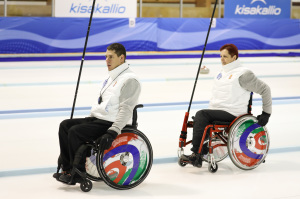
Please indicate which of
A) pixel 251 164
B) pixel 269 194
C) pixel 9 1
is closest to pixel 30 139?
pixel 251 164

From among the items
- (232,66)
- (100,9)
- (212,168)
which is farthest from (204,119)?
(100,9)

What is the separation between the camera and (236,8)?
1833 cm

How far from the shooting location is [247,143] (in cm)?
475

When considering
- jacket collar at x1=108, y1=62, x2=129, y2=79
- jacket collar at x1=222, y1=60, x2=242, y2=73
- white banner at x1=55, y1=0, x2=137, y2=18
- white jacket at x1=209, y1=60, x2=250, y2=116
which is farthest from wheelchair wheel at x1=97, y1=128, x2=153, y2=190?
white banner at x1=55, y1=0, x2=137, y2=18

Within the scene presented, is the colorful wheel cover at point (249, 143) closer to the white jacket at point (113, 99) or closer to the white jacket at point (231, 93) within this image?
the white jacket at point (231, 93)

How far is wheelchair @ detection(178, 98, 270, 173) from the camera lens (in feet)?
15.3

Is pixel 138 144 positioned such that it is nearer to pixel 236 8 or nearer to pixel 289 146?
pixel 289 146

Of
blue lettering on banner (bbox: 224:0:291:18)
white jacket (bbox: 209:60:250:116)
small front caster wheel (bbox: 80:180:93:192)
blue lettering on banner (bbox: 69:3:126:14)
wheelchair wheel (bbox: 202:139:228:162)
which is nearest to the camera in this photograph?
small front caster wheel (bbox: 80:180:93:192)

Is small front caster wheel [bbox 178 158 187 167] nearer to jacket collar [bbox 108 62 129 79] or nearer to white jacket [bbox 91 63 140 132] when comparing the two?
white jacket [bbox 91 63 140 132]

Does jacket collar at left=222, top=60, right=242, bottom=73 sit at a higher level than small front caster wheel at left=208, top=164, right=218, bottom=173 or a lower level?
higher

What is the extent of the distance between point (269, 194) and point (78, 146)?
1388mm

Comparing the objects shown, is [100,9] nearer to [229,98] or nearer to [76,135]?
[229,98]

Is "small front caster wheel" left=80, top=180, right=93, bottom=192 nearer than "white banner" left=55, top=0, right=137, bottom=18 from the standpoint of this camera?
Yes

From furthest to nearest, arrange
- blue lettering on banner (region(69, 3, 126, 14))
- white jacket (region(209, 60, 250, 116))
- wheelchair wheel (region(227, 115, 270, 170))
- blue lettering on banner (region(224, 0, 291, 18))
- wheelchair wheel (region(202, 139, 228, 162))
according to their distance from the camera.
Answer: blue lettering on banner (region(224, 0, 291, 18))
blue lettering on banner (region(69, 3, 126, 14))
wheelchair wheel (region(202, 139, 228, 162))
white jacket (region(209, 60, 250, 116))
wheelchair wheel (region(227, 115, 270, 170))
